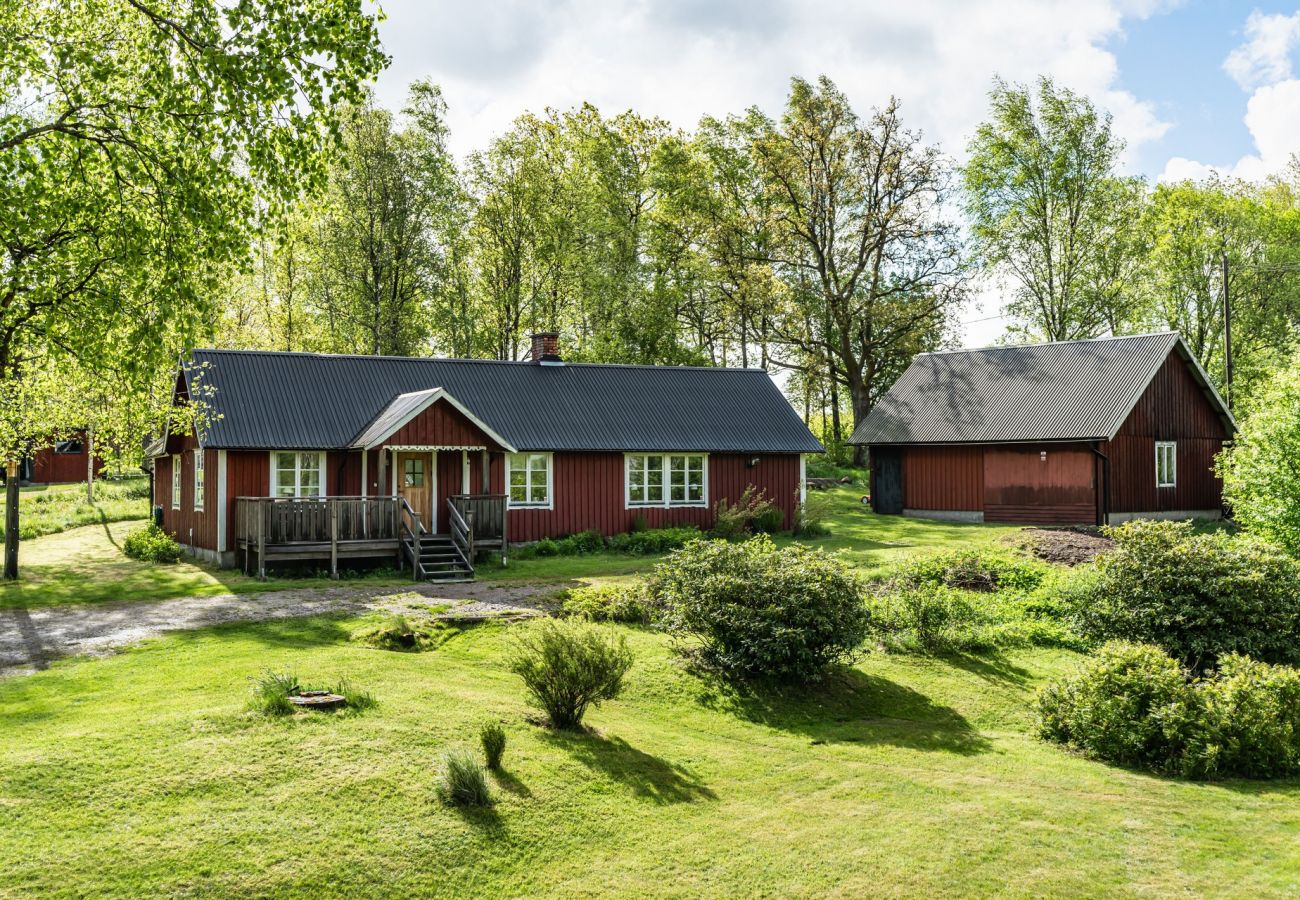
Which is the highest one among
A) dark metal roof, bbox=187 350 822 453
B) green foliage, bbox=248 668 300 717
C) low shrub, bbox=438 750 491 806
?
dark metal roof, bbox=187 350 822 453

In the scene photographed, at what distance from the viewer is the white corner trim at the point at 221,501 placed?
72.5 feet

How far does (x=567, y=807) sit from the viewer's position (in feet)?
25.1

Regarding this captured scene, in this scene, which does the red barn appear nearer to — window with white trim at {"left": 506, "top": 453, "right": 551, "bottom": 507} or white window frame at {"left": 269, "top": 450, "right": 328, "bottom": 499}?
window with white trim at {"left": 506, "top": 453, "right": 551, "bottom": 507}

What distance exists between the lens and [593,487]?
87.4ft

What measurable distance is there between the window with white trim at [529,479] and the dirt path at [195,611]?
6.51 metres

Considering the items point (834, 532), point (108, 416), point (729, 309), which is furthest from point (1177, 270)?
point (108, 416)

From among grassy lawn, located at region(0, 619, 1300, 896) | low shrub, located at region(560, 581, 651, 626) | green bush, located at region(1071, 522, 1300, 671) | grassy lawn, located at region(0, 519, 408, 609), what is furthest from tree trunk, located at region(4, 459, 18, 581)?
green bush, located at region(1071, 522, 1300, 671)

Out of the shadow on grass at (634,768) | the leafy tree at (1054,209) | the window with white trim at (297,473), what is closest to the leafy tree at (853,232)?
the leafy tree at (1054,209)

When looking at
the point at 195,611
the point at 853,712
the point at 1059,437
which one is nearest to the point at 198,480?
the point at 195,611

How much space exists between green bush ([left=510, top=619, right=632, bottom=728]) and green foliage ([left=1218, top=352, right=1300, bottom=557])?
14094mm

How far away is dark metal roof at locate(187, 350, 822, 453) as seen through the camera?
23.5 meters

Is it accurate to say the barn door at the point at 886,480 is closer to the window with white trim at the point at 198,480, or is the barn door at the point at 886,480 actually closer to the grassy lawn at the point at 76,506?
the window with white trim at the point at 198,480

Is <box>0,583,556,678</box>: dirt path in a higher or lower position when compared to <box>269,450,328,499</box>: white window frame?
lower

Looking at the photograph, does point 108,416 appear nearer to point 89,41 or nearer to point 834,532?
point 89,41
